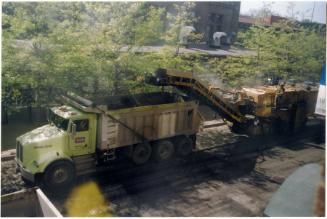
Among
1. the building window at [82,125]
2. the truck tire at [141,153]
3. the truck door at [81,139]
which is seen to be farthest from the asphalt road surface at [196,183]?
the building window at [82,125]

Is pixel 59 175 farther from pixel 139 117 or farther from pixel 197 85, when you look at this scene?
pixel 197 85

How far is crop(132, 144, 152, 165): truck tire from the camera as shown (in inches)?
605

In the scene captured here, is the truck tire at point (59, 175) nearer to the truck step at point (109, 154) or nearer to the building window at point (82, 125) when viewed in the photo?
the building window at point (82, 125)

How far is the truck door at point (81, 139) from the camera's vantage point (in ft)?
44.6

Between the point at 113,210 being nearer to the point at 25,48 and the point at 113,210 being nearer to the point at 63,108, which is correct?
the point at 63,108

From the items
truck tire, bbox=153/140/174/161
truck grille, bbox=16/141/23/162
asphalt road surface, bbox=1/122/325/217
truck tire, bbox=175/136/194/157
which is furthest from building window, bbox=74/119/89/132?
truck tire, bbox=175/136/194/157

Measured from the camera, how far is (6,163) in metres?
15.1

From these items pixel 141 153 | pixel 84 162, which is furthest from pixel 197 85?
pixel 84 162

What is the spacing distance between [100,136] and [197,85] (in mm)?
5592

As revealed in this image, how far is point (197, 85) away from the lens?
17.1m

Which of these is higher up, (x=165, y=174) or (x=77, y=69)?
(x=77, y=69)

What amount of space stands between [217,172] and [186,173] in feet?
4.55

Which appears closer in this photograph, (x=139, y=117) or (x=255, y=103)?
(x=139, y=117)

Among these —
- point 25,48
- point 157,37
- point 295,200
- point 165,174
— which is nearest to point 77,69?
point 25,48
